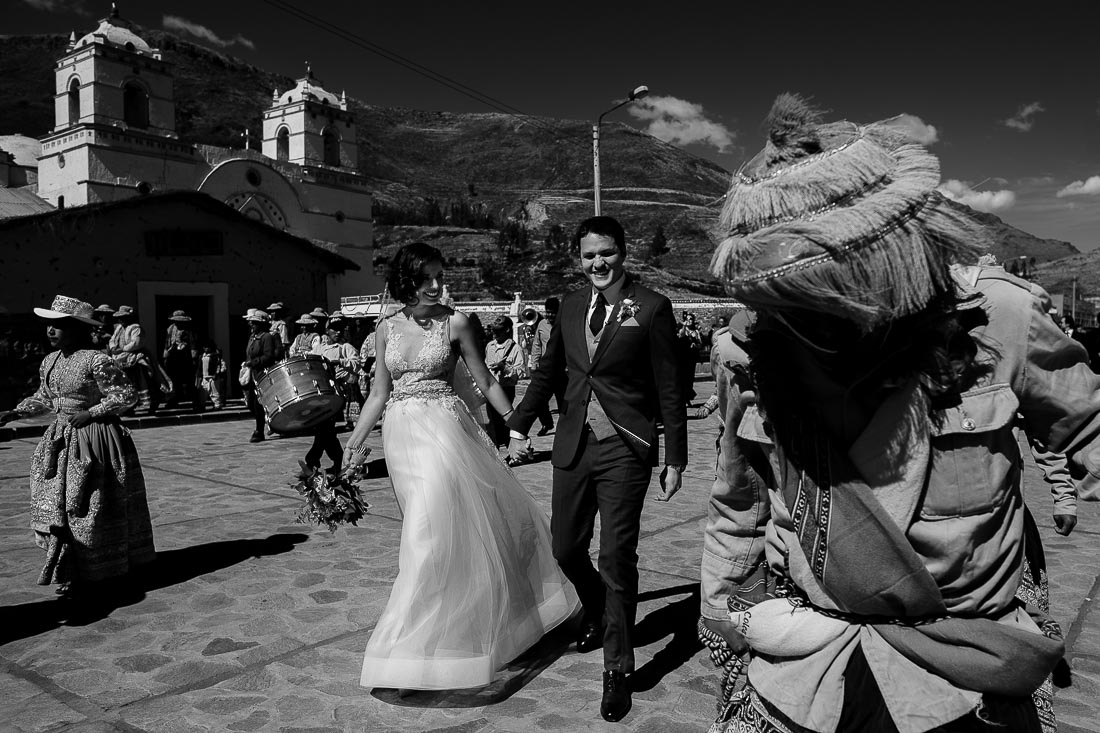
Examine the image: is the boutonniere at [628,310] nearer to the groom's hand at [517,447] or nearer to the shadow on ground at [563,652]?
the groom's hand at [517,447]

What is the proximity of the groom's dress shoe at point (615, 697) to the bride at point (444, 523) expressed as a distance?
58 centimetres

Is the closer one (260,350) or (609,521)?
(609,521)

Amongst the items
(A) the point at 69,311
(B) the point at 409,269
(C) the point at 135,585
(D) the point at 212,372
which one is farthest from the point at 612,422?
(D) the point at 212,372

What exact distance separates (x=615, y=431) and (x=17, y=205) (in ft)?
67.5

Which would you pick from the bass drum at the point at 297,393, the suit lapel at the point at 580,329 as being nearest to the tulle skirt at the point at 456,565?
the suit lapel at the point at 580,329

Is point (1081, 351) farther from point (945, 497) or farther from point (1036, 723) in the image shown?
point (1036, 723)

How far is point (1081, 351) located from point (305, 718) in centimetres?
329

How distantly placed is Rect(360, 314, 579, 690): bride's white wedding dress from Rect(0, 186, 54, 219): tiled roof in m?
17.3

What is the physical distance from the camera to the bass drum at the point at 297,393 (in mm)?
7688

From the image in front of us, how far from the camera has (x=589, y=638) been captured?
4.39m

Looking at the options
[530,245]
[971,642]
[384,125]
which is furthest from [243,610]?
Result: [384,125]

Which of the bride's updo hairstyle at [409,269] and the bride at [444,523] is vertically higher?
the bride's updo hairstyle at [409,269]

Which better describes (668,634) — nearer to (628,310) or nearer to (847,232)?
(628,310)

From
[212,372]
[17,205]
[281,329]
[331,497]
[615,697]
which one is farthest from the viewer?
[17,205]
